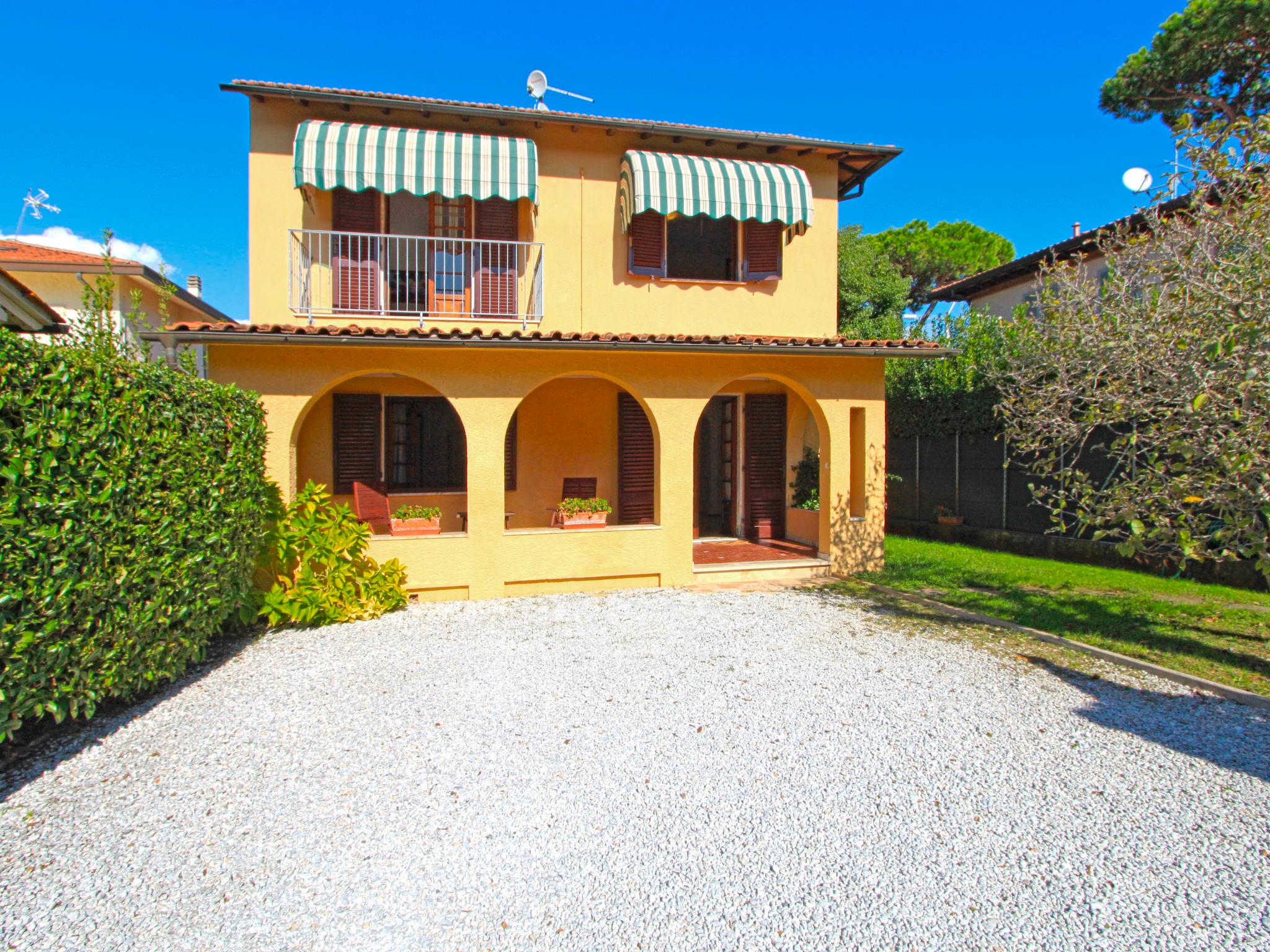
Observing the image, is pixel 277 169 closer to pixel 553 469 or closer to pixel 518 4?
pixel 518 4

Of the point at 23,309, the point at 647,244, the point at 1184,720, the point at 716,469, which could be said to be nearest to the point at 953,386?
the point at 716,469

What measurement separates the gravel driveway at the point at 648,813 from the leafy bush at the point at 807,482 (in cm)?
732

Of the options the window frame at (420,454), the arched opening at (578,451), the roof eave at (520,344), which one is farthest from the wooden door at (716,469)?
the window frame at (420,454)

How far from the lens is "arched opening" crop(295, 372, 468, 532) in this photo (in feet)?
43.3

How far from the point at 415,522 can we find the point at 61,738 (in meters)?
6.39

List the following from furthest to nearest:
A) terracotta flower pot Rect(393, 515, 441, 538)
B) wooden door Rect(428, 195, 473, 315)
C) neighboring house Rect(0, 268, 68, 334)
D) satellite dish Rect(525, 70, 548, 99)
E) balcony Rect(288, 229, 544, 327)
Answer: satellite dish Rect(525, 70, 548, 99) → wooden door Rect(428, 195, 473, 315) → balcony Rect(288, 229, 544, 327) → terracotta flower pot Rect(393, 515, 441, 538) → neighboring house Rect(0, 268, 68, 334)

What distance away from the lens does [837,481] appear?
43.5ft

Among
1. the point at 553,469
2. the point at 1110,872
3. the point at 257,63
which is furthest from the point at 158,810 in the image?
the point at 257,63

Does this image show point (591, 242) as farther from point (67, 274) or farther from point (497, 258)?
point (67, 274)

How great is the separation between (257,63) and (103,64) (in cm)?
623

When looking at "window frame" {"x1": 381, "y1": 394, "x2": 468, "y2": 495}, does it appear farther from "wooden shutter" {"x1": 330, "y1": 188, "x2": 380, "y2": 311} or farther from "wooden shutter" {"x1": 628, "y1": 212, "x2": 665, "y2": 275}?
"wooden shutter" {"x1": 628, "y1": 212, "x2": 665, "y2": 275}

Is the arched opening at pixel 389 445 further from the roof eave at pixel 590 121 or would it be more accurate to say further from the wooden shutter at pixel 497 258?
the roof eave at pixel 590 121

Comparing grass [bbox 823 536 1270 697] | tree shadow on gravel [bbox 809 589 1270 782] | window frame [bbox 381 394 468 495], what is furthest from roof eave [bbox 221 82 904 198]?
tree shadow on gravel [bbox 809 589 1270 782]

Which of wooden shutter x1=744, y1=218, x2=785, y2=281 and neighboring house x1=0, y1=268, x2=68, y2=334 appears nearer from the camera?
neighboring house x1=0, y1=268, x2=68, y2=334
